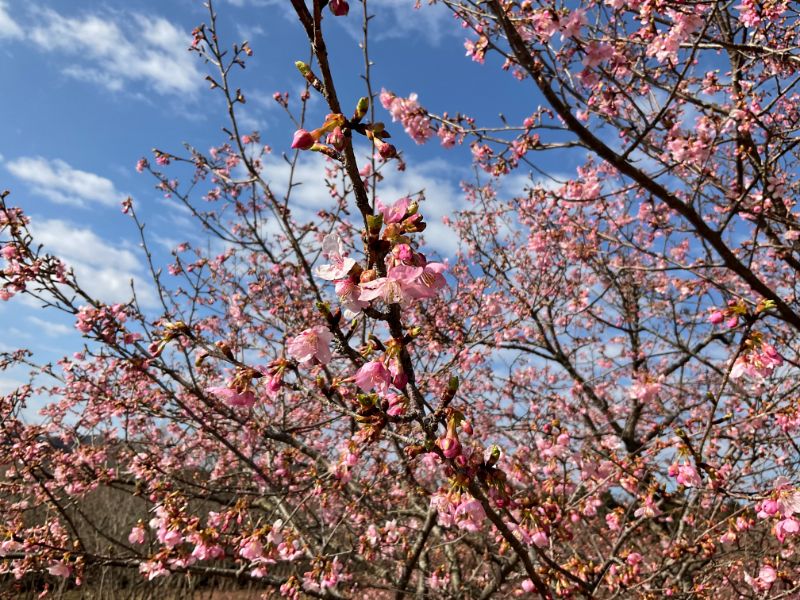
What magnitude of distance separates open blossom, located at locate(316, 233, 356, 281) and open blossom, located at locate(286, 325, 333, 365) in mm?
194

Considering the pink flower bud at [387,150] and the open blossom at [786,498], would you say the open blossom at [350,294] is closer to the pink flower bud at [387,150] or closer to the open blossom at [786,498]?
the pink flower bud at [387,150]

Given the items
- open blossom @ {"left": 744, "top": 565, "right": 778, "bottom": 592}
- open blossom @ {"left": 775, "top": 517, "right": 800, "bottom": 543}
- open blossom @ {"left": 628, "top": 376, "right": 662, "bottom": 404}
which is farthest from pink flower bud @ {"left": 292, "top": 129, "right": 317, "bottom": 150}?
open blossom @ {"left": 744, "top": 565, "right": 778, "bottom": 592}

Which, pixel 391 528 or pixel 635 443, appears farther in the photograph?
pixel 635 443

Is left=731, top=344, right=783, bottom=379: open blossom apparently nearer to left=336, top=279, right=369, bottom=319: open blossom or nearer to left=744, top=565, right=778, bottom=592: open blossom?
left=744, top=565, right=778, bottom=592: open blossom

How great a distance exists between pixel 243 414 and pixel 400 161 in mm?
3416

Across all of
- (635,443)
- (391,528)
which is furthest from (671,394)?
(391,528)

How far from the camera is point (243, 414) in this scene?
5234 millimetres

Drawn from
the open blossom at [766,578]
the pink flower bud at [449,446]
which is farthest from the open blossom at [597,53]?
the open blossom at [766,578]

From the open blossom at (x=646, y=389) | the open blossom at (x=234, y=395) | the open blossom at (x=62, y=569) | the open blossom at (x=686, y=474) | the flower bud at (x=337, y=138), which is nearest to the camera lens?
the flower bud at (x=337, y=138)

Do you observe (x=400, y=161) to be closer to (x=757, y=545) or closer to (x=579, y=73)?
(x=579, y=73)

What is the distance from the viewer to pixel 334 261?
1502 mm

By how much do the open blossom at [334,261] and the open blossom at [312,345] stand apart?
0.19 metres

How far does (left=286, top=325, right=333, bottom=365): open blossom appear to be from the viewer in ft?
5.04

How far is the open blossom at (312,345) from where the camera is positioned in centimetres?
154
